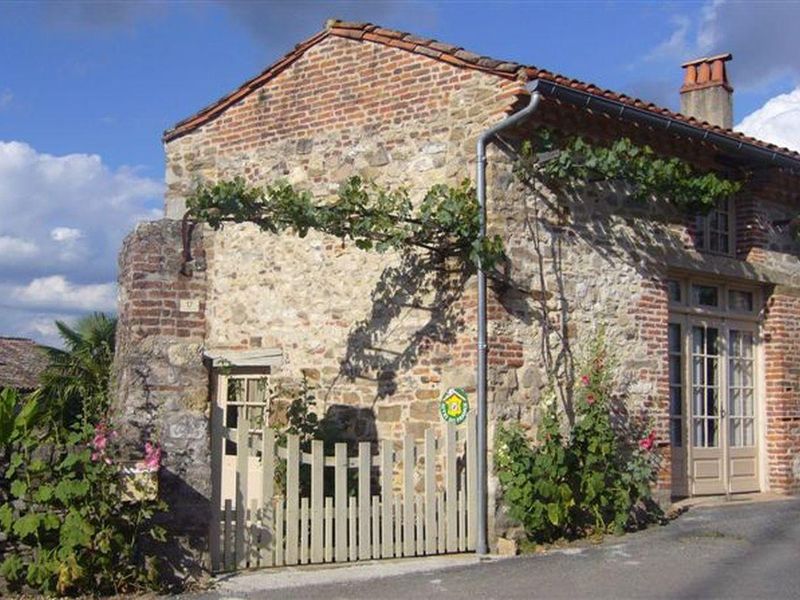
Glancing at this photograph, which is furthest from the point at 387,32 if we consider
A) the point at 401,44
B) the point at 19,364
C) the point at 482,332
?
the point at 19,364

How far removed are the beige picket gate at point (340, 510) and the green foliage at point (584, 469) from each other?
1.45ft

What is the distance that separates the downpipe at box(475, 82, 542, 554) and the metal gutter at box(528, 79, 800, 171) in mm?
195

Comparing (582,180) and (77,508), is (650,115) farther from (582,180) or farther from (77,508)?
→ (77,508)

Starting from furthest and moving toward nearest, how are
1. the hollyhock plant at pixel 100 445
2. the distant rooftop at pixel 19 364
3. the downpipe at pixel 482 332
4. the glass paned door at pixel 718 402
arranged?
the distant rooftop at pixel 19 364 < the glass paned door at pixel 718 402 < the downpipe at pixel 482 332 < the hollyhock plant at pixel 100 445

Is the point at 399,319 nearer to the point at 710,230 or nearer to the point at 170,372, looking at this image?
the point at 170,372

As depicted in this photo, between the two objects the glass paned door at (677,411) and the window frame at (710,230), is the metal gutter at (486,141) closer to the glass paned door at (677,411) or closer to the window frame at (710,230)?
the window frame at (710,230)

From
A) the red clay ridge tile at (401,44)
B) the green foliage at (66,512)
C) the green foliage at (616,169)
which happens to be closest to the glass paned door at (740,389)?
the green foliage at (616,169)

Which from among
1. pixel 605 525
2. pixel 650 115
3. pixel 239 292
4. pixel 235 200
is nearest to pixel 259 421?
pixel 239 292

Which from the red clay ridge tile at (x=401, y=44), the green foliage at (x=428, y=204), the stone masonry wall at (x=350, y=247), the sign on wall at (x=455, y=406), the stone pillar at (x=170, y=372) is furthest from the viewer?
the red clay ridge tile at (x=401, y=44)

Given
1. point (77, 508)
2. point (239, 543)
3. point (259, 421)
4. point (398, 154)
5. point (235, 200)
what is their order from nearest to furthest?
point (77, 508)
point (239, 543)
point (235, 200)
point (398, 154)
point (259, 421)

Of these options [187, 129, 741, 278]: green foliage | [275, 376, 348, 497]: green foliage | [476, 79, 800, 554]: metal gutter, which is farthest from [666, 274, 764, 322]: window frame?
[275, 376, 348, 497]: green foliage

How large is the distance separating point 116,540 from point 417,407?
3736 millimetres

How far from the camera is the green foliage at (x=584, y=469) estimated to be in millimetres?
9266

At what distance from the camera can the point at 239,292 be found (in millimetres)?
12070
